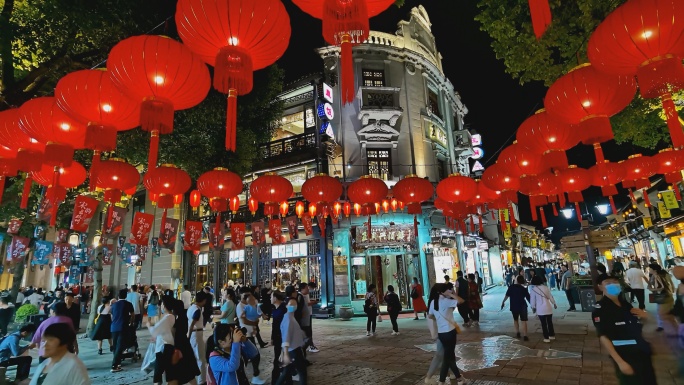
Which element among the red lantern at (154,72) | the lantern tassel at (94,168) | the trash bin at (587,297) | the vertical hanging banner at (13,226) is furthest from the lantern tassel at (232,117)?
the vertical hanging banner at (13,226)

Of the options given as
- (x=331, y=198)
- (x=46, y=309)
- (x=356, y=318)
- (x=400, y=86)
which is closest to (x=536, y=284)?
(x=331, y=198)

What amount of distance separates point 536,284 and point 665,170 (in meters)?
4.93

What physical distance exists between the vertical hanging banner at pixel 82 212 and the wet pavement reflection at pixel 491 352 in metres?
10.5

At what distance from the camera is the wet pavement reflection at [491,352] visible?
766 cm

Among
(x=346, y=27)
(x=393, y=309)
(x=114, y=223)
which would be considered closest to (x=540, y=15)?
(x=346, y=27)

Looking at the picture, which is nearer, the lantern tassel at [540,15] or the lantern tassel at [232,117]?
the lantern tassel at [540,15]

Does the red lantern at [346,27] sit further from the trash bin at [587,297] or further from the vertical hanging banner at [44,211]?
the trash bin at [587,297]

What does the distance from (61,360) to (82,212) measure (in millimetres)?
9153

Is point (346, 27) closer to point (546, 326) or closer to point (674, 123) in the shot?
point (674, 123)

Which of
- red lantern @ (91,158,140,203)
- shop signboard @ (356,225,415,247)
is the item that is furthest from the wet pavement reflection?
shop signboard @ (356,225,415,247)

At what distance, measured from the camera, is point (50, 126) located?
5262 millimetres

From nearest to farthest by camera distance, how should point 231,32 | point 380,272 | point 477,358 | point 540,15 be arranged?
1. point 540,15
2. point 231,32
3. point 477,358
4. point 380,272

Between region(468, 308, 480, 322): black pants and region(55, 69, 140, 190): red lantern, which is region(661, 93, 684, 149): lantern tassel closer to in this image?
region(55, 69, 140, 190): red lantern

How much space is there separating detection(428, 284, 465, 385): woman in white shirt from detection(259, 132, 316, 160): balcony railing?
45.4 ft
